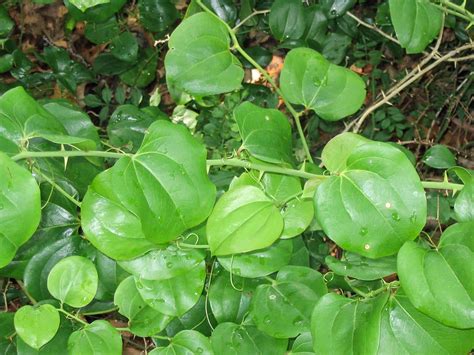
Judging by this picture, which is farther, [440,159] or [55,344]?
[440,159]

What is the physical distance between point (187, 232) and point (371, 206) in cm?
38

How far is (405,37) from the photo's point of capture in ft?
4.10

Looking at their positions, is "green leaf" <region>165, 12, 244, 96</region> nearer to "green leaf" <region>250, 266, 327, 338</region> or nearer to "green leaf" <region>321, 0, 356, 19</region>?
"green leaf" <region>250, 266, 327, 338</region>

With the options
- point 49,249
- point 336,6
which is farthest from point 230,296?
point 336,6

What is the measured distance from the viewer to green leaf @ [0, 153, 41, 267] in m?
0.87

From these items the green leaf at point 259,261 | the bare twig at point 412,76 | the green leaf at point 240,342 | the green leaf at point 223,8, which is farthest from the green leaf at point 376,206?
the green leaf at point 223,8

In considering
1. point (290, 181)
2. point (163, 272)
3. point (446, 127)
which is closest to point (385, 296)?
point (290, 181)

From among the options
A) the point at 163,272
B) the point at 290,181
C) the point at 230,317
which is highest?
the point at 290,181

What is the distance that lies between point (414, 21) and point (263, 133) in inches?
15.9

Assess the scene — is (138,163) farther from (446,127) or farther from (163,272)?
(446,127)

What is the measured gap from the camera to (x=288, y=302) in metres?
1.14

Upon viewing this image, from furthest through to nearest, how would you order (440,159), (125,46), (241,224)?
(125,46) → (440,159) → (241,224)

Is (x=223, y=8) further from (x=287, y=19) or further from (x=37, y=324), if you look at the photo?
(x=37, y=324)

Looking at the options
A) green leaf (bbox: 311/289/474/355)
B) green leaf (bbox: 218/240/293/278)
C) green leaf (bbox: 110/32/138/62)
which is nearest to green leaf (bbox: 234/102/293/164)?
green leaf (bbox: 218/240/293/278)
